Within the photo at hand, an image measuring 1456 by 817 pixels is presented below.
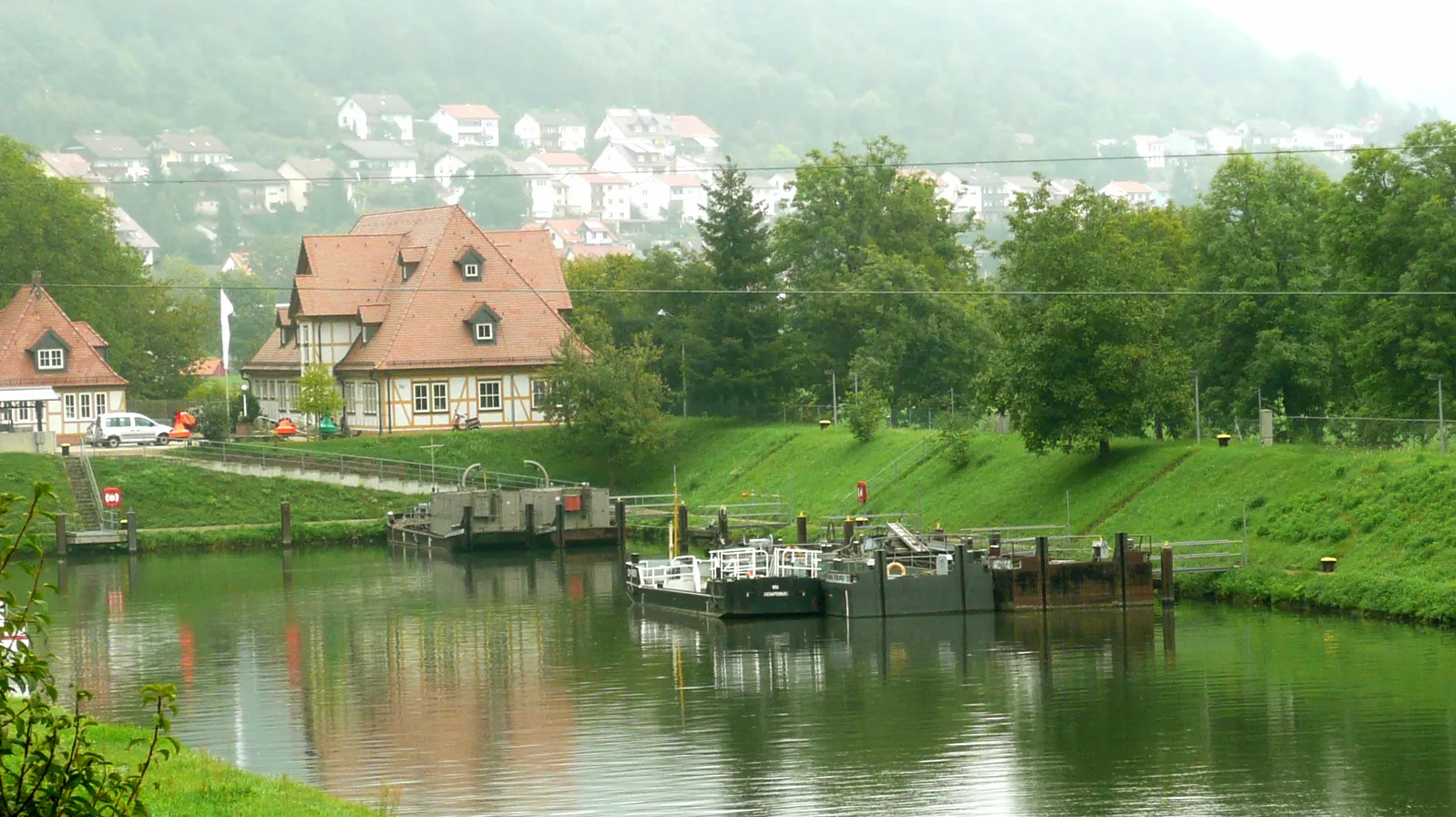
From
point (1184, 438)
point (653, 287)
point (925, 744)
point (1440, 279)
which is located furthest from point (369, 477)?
point (925, 744)

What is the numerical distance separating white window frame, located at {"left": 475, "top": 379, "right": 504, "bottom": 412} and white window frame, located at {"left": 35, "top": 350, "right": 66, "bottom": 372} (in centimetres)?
1677

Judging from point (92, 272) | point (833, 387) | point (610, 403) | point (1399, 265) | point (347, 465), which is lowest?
point (347, 465)

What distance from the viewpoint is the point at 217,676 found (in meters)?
39.5

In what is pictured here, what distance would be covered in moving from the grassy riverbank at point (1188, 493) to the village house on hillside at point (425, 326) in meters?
4.47

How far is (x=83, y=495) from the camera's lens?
226 feet

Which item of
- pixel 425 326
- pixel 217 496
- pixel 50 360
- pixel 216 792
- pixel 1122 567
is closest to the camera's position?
pixel 216 792

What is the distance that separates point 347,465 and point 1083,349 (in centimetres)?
3094

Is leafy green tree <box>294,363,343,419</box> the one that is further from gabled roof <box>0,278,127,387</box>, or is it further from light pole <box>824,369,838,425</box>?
light pole <box>824,369,838,425</box>

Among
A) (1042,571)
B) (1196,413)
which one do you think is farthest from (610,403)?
(1042,571)

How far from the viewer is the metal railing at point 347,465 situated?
7231 centimetres

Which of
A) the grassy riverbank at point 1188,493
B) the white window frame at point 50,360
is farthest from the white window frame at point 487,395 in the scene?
the white window frame at point 50,360

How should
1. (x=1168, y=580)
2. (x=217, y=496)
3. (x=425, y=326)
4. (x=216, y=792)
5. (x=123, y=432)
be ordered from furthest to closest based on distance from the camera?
(x=425, y=326), (x=123, y=432), (x=217, y=496), (x=1168, y=580), (x=216, y=792)

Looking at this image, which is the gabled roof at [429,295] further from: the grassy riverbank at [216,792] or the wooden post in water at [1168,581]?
the grassy riverbank at [216,792]

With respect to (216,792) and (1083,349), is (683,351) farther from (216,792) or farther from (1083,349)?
(216,792)
